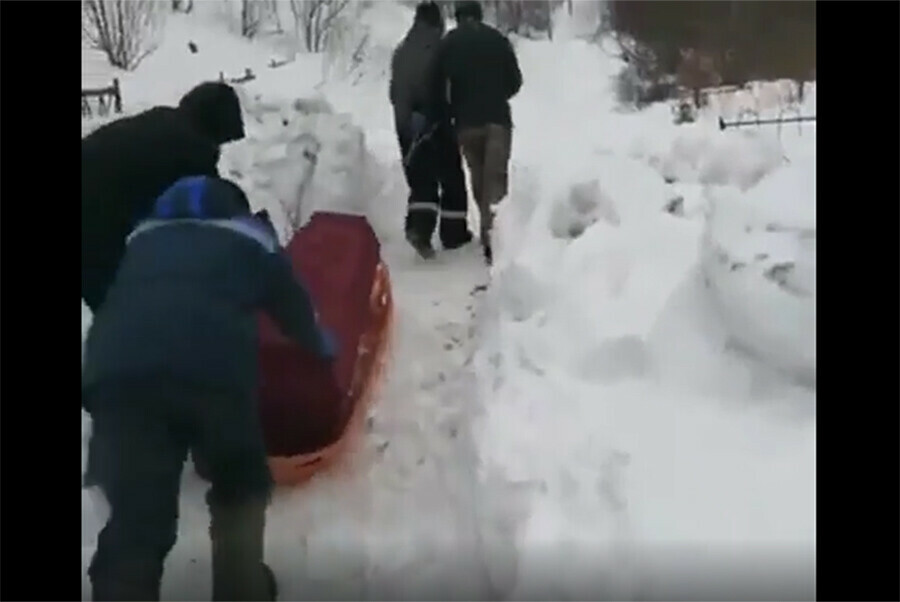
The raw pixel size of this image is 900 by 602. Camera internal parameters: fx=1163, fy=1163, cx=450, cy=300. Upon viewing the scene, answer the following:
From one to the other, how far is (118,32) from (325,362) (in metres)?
6.76

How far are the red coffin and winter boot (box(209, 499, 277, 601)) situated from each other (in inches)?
21.7

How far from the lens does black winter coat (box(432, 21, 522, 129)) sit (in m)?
6.85

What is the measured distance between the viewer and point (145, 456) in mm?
3051

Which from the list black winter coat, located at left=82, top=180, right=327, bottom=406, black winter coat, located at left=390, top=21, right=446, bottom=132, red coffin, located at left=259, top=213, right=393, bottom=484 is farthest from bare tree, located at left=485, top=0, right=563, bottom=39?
black winter coat, located at left=82, top=180, right=327, bottom=406

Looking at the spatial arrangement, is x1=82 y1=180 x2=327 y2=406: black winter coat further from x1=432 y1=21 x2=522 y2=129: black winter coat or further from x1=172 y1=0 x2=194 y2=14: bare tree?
x1=172 y1=0 x2=194 y2=14: bare tree

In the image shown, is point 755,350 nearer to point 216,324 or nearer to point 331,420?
point 331,420

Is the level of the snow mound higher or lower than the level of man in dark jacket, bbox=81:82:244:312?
lower

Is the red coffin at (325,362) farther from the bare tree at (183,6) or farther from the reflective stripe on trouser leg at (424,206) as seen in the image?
the bare tree at (183,6)

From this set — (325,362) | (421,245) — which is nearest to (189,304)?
(325,362)

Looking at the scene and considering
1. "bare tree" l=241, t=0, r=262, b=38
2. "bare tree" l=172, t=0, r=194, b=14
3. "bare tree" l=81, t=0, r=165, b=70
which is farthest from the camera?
"bare tree" l=241, t=0, r=262, b=38

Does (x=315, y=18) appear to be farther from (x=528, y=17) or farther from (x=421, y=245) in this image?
(x=421, y=245)

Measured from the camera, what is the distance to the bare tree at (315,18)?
11516mm

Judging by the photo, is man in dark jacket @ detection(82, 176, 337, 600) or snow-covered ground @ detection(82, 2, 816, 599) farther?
snow-covered ground @ detection(82, 2, 816, 599)

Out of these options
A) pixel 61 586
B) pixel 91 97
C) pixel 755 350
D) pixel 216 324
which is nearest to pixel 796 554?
pixel 755 350
